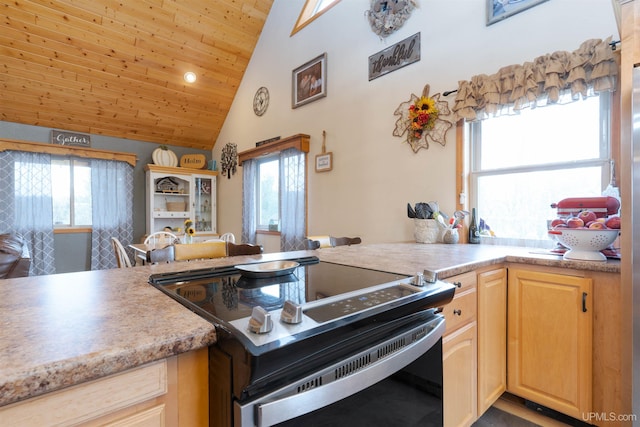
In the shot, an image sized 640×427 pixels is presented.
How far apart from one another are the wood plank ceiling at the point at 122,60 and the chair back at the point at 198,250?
3.37 metres

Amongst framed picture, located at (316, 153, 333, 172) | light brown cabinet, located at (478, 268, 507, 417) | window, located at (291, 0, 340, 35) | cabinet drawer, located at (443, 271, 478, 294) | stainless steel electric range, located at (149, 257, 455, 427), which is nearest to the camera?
stainless steel electric range, located at (149, 257, 455, 427)

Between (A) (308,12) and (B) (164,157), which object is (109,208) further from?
(A) (308,12)

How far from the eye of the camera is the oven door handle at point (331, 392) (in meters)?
0.55

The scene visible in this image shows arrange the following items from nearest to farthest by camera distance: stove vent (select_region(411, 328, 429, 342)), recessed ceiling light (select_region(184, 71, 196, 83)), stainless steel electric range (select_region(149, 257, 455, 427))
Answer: stainless steel electric range (select_region(149, 257, 455, 427)) → stove vent (select_region(411, 328, 429, 342)) → recessed ceiling light (select_region(184, 71, 196, 83))

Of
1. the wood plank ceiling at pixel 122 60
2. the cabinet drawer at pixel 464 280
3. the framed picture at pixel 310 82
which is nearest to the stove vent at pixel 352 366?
the cabinet drawer at pixel 464 280

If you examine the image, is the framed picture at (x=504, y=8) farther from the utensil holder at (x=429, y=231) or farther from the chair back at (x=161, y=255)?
the chair back at (x=161, y=255)

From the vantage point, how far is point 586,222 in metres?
1.50

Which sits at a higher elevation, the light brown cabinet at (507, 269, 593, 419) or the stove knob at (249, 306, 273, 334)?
the stove knob at (249, 306, 273, 334)

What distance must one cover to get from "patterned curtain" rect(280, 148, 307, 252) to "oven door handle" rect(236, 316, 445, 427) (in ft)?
9.41

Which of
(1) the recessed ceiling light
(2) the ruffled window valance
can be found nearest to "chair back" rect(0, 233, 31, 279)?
(1) the recessed ceiling light

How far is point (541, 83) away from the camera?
189 cm

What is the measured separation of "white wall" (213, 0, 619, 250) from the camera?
202 cm

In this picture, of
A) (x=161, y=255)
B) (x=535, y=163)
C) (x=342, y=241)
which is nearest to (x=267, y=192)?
(x=342, y=241)

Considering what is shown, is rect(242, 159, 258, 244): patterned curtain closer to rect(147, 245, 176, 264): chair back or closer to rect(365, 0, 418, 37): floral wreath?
rect(365, 0, 418, 37): floral wreath
